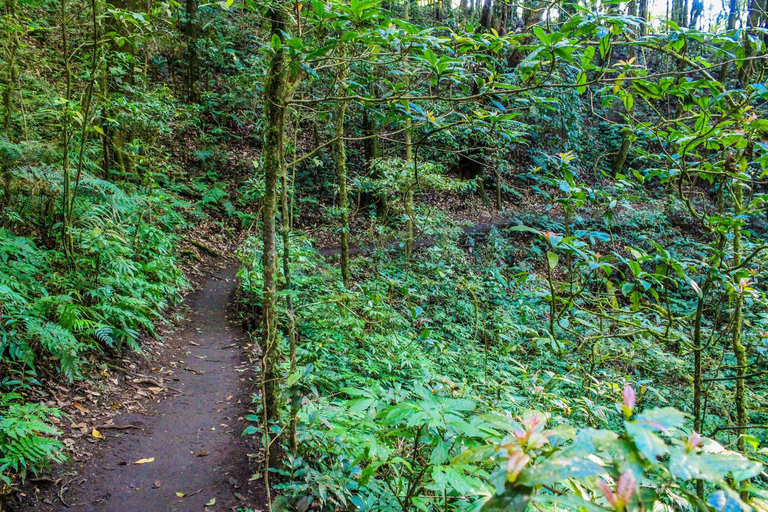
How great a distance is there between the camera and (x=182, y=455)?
4.05m

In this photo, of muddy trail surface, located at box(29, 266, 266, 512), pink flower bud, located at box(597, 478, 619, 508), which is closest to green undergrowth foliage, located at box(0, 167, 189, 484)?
muddy trail surface, located at box(29, 266, 266, 512)

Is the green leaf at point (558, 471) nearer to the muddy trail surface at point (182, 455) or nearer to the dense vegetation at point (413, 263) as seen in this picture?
the dense vegetation at point (413, 263)

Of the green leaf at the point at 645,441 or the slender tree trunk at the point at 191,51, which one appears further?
the slender tree trunk at the point at 191,51

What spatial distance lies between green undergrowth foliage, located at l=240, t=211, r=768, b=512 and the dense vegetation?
17 millimetres

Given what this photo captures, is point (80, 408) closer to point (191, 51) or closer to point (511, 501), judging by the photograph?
point (511, 501)

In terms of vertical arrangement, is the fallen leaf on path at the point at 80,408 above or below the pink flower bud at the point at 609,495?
below

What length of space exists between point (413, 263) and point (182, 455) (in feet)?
28.5

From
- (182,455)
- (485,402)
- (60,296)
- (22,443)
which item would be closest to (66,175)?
(60,296)

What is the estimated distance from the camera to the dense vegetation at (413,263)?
1870 mm

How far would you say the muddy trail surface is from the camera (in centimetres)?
338

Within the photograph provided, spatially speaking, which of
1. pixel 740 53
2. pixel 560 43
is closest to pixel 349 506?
pixel 560 43

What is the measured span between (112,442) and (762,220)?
2097 centimetres

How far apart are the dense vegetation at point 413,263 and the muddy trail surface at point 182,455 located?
37 cm

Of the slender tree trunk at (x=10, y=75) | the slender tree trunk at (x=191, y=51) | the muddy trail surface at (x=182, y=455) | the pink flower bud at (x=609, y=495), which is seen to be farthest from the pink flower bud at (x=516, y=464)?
the slender tree trunk at (x=191, y=51)
